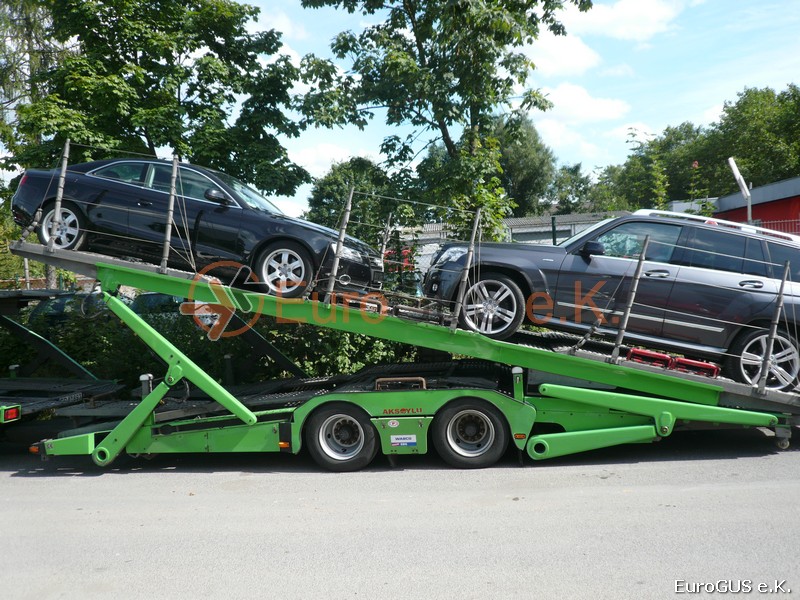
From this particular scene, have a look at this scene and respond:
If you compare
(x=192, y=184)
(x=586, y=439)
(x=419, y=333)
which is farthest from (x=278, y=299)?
(x=586, y=439)

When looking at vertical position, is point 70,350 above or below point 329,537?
above

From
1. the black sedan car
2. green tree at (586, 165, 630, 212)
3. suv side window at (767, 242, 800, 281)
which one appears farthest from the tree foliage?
the black sedan car

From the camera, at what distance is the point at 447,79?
9.94 m

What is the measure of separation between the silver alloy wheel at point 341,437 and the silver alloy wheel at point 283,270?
149 cm

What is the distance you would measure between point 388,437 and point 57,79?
30.4 feet

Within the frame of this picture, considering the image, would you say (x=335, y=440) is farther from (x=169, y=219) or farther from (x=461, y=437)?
(x=169, y=219)

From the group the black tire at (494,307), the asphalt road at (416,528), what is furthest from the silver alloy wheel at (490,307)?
the asphalt road at (416,528)

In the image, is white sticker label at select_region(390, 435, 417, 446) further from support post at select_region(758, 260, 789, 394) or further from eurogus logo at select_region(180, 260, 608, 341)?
support post at select_region(758, 260, 789, 394)

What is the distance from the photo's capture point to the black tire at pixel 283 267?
22.1ft

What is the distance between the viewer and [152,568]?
433 cm

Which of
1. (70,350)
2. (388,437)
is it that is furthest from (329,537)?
(70,350)

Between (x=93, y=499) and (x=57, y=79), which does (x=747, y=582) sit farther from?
(x=57, y=79)

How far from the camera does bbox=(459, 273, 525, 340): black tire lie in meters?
6.57

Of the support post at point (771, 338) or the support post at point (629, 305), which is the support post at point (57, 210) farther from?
the support post at point (771, 338)
